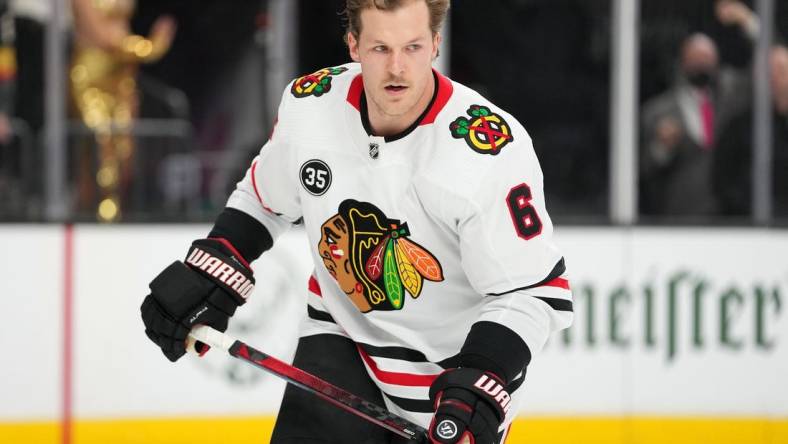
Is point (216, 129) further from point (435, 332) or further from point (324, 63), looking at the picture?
point (435, 332)

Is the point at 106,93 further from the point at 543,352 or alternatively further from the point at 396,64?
the point at 396,64

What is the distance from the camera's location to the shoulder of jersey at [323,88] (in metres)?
2.47

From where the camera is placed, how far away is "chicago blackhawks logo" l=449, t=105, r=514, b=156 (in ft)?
7.50

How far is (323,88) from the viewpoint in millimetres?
2498

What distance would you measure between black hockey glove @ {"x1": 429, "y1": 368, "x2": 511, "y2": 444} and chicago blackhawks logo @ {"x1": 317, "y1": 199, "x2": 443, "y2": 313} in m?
0.24

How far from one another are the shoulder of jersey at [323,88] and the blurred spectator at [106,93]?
6.19 ft

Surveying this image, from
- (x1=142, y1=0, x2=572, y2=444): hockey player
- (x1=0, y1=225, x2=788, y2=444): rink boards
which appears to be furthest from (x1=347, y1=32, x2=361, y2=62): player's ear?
(x1=0, y1=225, x2=788, y2=444): rink boards

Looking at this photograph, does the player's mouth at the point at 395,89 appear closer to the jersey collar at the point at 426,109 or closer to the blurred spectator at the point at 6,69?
the jersey collar at the point at 426,109

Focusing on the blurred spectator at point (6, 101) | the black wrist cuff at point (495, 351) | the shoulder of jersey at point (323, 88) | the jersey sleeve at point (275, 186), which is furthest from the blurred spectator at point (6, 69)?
the black wrist cuff at point (495, 351)

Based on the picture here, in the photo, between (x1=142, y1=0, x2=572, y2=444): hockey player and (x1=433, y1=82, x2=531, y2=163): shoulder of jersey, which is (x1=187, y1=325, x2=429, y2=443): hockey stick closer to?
(x1=142, y1=0, x2=572, y2=444): hockey player

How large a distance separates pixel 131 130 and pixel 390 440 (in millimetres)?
2117

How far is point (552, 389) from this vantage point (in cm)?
433

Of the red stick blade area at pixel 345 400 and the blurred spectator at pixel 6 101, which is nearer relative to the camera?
the red stick blade area at pixel 345 400

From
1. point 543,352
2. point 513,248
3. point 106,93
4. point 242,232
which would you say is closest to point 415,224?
point 513,248
